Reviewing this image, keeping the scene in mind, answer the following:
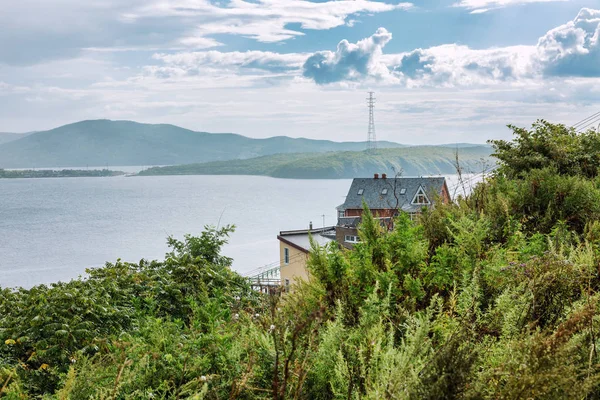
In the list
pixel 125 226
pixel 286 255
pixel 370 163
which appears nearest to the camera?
pixel 286 255

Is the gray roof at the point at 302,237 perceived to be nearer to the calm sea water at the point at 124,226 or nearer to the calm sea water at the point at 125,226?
the calm sea water at the point at 124,226

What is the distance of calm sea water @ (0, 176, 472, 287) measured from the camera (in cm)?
5338

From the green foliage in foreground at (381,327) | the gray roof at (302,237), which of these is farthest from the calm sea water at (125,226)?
the green foliage in foreground at (381,327)

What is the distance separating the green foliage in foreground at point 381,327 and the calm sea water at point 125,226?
61.7 feet

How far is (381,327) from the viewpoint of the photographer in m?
2.56

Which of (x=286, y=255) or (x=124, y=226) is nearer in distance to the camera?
(x=286, y=255)

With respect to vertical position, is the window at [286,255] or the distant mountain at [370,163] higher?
the distant mountain at [370,163]

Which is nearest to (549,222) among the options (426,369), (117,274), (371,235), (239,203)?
(371,235)

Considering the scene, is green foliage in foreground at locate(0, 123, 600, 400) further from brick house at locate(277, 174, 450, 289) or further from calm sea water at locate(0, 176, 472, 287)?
calm sea water at locate(0, 176, 472, 287)

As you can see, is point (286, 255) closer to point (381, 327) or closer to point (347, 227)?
point (347, 227)

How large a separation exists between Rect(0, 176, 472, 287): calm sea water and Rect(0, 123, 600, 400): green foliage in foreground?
18804mm

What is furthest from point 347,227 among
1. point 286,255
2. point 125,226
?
point 125,226

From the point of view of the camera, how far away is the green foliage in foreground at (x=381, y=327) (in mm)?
1913

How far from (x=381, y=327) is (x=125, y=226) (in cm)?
8566
